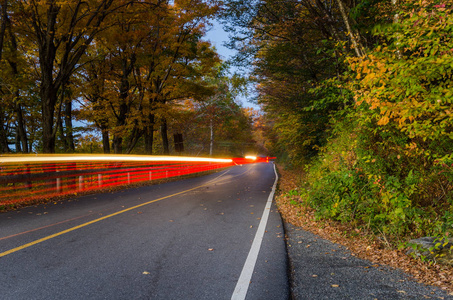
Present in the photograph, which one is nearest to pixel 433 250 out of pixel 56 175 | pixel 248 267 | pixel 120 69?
pixel 248 267

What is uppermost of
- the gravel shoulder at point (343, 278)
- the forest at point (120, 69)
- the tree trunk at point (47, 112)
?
the forest at point (120, 69)

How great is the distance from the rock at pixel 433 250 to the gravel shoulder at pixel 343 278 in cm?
61

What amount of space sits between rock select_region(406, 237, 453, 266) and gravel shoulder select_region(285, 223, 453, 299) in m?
0.61

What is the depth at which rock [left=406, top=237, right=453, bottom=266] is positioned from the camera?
14.0ft

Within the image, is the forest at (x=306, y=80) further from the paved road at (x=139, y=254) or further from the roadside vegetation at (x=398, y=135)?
the paved road at (x=139, y=254)

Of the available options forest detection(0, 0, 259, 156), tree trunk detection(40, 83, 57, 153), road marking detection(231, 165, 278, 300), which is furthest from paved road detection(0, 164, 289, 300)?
forest detection(0, 0, 259, 156)

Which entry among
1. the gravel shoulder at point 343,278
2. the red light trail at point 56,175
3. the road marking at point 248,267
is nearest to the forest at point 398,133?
the gravel shoulder at point 343,278

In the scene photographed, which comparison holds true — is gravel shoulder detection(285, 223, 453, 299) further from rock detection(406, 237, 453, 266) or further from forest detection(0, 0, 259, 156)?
forest detection(0, 0, 259, 156)

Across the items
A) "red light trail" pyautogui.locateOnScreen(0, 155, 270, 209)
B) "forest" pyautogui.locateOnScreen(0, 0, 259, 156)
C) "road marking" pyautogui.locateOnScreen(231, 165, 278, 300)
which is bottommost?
"road marking" pyautogui.locateOnScreen(231, 165, 278, 300)

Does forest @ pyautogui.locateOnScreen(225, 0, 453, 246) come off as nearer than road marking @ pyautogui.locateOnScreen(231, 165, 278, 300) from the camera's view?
No

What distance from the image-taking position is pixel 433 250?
4.46 m

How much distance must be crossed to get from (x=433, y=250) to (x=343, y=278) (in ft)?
5.70

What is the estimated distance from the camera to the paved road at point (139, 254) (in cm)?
356

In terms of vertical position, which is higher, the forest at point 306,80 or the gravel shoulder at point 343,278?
the forest at point 306,80
